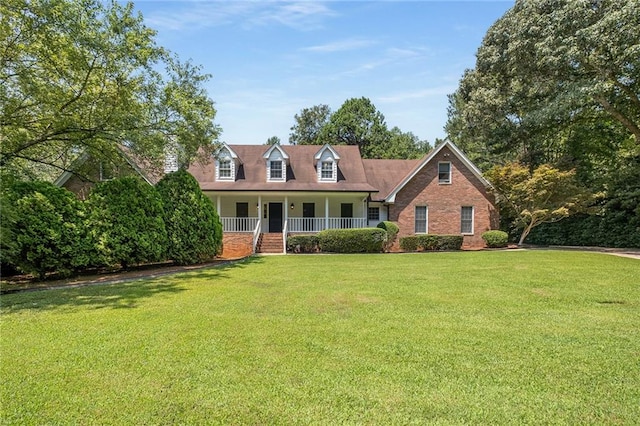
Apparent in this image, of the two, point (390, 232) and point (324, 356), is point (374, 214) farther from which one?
point (324, 356)

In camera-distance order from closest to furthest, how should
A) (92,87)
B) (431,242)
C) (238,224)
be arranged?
(92,87) < (431,242) < (238,224)

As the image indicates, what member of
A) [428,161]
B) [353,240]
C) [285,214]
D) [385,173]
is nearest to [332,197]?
[285,214]

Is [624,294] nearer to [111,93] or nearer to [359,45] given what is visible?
[359,45]

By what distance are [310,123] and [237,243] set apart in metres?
28.7

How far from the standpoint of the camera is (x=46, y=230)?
9.62 meters

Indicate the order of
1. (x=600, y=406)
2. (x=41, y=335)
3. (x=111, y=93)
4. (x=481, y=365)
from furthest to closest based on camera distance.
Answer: (x=111, y=93), (x=41, y=335), (x=481, y=365), (x=600, y=406)

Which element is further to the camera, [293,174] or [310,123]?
[310,123]

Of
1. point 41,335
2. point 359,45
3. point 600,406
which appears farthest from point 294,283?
point 359,45

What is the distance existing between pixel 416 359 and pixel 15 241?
1029 cm

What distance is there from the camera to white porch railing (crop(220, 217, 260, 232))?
2056 cm

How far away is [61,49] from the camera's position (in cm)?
1002

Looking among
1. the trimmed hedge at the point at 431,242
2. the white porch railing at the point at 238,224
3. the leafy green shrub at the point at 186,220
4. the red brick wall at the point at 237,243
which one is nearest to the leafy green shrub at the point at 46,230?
the leafy green shrub at the point at 186,220

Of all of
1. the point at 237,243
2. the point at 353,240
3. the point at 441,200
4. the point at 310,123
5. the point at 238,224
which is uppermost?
the point at 310,123

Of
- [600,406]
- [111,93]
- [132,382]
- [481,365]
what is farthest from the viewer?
[111,93]
